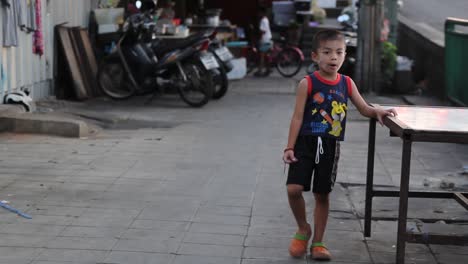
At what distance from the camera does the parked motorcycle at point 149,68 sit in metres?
13.3

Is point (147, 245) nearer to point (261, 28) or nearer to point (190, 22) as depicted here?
point (190, 22)

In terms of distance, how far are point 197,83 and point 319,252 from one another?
328 inches

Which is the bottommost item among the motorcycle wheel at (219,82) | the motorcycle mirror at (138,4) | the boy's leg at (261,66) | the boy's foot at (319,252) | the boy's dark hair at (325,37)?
the boy's leg at (261,66)

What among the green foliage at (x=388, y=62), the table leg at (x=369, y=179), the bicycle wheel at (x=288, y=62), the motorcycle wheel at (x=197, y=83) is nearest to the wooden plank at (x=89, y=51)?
the motorcycle wheel at (x=197, y=83)

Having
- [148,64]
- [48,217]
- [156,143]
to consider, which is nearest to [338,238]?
[48,217]

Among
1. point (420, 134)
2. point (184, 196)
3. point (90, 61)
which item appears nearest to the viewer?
point (420, 134)

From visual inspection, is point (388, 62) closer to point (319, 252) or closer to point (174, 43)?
point (174, 43)

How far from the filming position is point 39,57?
1271cm

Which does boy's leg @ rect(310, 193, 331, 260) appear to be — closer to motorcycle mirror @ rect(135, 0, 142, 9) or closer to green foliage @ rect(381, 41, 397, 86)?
motorcycle mirror @ rect(135, 0, 142, 9)

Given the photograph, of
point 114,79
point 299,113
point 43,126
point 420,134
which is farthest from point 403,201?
point 114,79

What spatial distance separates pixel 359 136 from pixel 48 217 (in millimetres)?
5525

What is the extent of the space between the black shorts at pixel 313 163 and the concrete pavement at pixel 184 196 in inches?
20.5

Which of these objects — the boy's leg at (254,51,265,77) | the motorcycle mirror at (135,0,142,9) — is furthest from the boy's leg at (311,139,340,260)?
the boy's leg at (254,51,265,77)

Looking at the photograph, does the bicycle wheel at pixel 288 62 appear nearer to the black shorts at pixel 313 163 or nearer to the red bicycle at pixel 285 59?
the red bicycle at pixel 285 59
